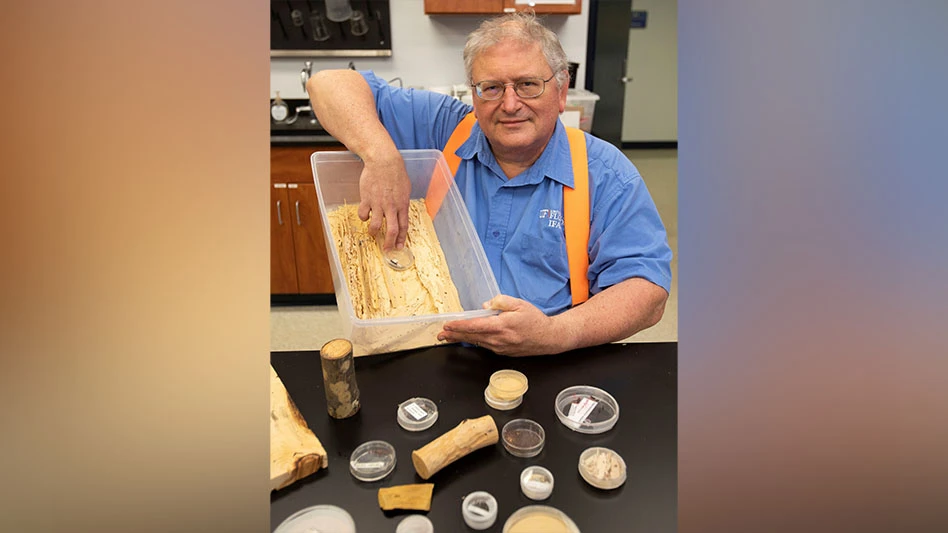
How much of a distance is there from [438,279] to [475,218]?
24cm

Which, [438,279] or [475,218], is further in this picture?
[475,218]

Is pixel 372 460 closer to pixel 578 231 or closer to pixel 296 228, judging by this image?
pixel 578 231

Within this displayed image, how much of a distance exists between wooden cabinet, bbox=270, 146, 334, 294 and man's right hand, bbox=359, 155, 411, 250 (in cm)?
118

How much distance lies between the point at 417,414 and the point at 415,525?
7.7 inches

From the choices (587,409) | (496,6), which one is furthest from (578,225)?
(496,6)

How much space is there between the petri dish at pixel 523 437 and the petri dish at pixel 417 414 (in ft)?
0.35

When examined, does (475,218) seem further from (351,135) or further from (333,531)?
(333,531)

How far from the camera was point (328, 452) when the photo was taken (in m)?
0.70

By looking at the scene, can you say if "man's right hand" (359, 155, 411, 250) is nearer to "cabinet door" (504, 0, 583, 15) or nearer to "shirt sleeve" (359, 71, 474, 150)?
"shirt sleeve" (359, 71, 474, 150)

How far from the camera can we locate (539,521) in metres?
0.57

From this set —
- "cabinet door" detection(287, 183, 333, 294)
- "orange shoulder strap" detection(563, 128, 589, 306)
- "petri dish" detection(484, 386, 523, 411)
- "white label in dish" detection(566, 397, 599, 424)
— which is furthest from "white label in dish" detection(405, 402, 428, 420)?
"cabinet door" detection(287, 183, 333, 294)

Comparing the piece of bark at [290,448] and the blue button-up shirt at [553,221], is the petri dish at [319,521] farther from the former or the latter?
the blue button-up shirt at [553,221]

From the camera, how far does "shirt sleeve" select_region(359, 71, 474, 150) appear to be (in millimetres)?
1471

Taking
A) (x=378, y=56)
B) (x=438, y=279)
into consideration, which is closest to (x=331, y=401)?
(x=438, y=279)
